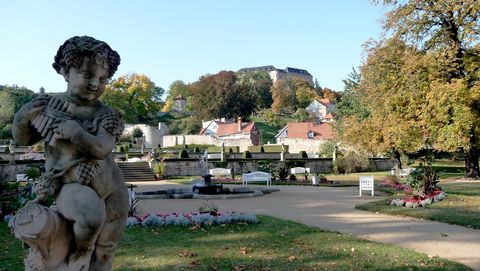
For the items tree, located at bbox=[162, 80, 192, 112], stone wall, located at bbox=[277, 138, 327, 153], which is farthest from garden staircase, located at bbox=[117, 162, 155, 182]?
tree, located at bbox=[162, 80, 192, 112]

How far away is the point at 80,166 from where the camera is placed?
2.94 m

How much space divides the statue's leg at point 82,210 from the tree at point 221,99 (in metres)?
77.9

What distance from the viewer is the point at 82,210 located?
9.26 ft

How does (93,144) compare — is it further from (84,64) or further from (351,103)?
(351,103)

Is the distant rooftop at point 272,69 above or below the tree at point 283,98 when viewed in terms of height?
above

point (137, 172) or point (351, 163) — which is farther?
point (351, 163)

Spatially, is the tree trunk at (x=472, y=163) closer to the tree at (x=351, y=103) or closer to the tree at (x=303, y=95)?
the tree at (x=351, y=103)

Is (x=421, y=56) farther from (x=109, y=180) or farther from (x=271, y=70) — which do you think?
(x=271, y=70)

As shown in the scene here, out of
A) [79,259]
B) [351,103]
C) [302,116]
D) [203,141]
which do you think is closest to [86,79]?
[79,259]

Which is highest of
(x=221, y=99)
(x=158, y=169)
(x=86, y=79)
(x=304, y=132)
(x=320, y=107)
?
(x=320, y=107)

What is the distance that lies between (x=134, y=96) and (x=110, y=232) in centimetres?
8725

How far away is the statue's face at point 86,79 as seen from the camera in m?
3.05

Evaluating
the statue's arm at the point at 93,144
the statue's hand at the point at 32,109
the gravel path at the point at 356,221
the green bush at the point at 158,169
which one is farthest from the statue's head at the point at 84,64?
the green bush at the point at 158,169

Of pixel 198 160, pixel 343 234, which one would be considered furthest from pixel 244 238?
pixel 198 160
